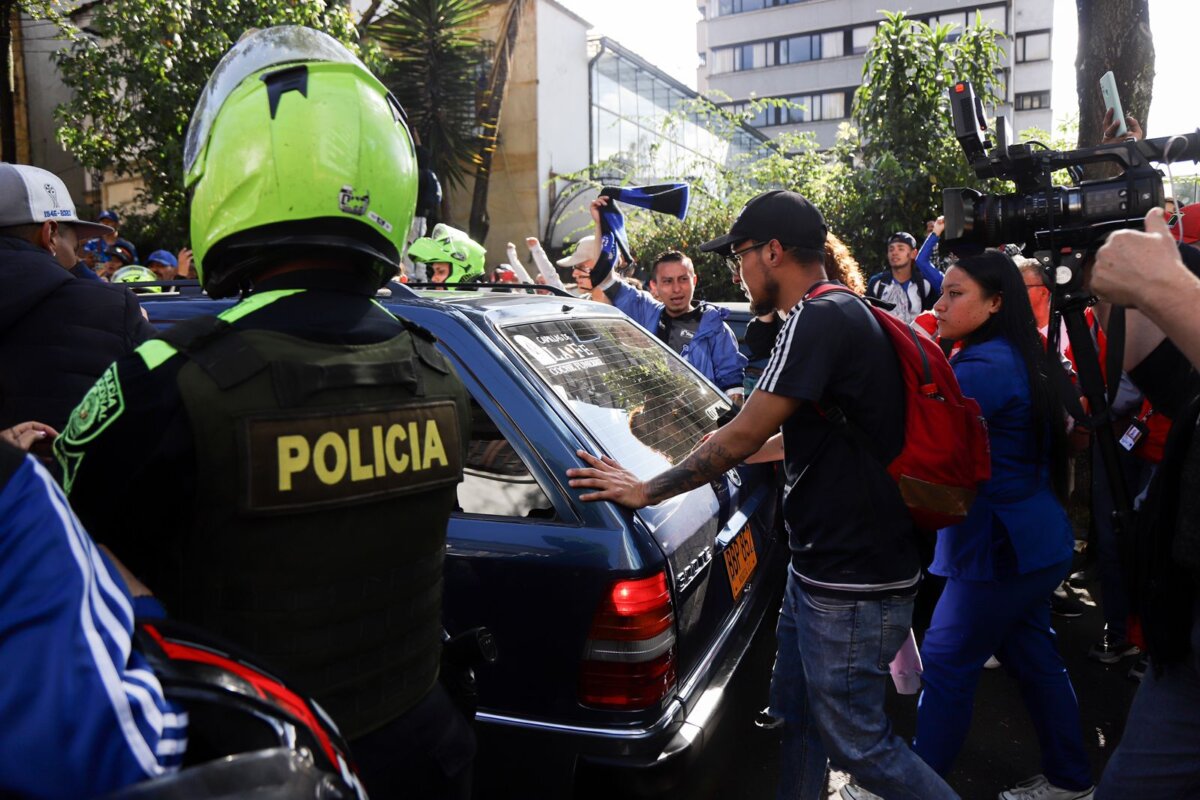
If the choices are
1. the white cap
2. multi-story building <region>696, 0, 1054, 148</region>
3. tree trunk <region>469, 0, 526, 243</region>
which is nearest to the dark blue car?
the white cap

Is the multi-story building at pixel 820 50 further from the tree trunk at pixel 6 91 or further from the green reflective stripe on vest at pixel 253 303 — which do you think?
the green reflective stripe on vest at pixel 253 303

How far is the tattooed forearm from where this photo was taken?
2346mm

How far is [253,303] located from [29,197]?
1908 mm

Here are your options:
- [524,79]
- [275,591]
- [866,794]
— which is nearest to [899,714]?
[866,794]

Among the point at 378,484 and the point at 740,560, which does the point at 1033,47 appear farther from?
the point at 378,484

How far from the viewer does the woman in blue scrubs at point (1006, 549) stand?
274cm

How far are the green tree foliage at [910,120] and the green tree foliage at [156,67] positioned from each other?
6.98 meters

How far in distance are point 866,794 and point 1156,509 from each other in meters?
1.66

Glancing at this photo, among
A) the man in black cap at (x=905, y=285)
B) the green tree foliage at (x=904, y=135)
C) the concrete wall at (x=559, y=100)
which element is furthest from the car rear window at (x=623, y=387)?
the concrete wall at (x=559, y=100)

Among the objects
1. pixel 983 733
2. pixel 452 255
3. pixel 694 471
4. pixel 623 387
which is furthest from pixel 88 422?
pixel 452 255

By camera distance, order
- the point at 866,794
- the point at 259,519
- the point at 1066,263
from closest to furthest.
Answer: the point at 259,519, the point at 1066,263, the point at 866,794

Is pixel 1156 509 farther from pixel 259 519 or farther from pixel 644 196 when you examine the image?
pixel 644 196

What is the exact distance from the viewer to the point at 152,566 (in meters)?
1.21

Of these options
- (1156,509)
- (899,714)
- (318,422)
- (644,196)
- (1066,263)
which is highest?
(644,196)
